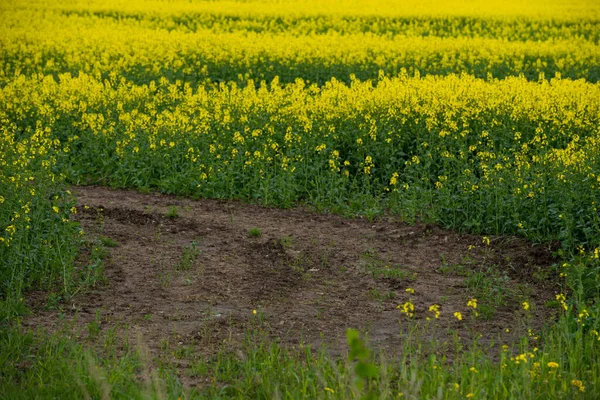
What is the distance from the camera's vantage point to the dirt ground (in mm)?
6617

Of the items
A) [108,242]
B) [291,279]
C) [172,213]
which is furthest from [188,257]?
[172,213]

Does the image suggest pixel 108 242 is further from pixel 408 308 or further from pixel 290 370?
pixel 408 308

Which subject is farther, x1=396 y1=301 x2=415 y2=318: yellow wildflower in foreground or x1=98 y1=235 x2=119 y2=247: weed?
x1=98 y1=235 x2=119 y2=247: weed

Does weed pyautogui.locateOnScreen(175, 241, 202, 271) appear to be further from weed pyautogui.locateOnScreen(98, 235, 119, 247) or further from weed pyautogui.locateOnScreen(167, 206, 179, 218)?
weed pyautogui.locateOnScreen(167, 206, 179, 218)

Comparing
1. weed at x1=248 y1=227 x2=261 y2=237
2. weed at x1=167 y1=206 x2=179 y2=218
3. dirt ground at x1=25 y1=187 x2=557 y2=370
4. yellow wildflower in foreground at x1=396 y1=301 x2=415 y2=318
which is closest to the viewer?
yellow wildflower in foreground at x1=396 y1=301 x2=415 y2=318

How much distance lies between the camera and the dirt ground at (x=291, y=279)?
21.7ft

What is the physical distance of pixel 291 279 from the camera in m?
7.82

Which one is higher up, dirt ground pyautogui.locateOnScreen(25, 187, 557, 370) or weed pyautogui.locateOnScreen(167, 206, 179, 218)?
dirt ground pyautogui.locateOnScreen(25, 187, 557, 370)

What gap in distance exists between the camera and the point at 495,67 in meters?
20.0

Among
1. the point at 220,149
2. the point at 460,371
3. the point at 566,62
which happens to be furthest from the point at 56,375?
the point at 566,62

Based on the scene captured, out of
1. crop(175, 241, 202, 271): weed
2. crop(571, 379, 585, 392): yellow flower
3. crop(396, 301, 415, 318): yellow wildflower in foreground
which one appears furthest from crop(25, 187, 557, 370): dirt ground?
crop(571, 379, 585, 392): yellow flower

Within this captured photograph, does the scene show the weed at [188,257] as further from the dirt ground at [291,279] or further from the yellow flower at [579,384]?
the yellow flower at [579,384]

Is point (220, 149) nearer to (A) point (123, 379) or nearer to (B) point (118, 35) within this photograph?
(A) point (123, 379)

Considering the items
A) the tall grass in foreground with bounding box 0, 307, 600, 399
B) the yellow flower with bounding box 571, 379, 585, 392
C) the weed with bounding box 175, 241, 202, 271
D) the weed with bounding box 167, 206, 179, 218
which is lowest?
the weed with bounding box 167, 206, 179, 218
